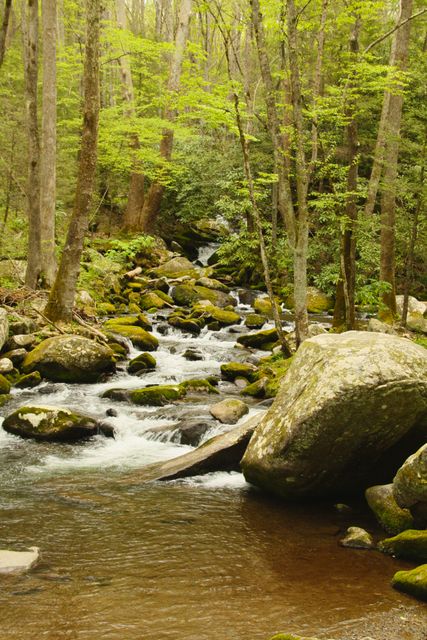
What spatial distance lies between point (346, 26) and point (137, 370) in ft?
51.2

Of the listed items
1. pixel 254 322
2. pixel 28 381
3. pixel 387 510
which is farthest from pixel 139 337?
pixel 387 510

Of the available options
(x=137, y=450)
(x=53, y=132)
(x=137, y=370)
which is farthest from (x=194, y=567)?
(x=53, y=132)

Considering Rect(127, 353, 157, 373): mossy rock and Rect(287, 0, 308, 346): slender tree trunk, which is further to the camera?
Rect(127, 353, 157, 373): mossy rock

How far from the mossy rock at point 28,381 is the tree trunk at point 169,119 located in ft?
40.2

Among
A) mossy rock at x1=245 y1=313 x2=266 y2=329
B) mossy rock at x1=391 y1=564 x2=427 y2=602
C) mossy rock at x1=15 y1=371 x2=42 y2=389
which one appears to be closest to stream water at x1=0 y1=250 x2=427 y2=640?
mossy rock at x1=391 y1=564 x2=427 y2=602

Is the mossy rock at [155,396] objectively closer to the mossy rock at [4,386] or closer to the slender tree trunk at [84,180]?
the mossy rock at [4,386]

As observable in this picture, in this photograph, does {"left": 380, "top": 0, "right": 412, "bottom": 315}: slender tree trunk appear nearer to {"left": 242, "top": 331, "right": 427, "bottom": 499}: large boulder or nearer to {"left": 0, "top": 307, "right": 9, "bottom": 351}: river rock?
{"left": 242, "top": 331, "right": 427, "bottom": 499}: large boulder

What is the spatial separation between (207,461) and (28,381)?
4680 mm

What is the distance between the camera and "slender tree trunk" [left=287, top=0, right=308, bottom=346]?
920cm

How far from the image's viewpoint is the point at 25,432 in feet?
24.8

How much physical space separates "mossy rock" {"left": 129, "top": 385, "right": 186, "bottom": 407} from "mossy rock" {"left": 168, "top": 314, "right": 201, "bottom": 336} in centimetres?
481

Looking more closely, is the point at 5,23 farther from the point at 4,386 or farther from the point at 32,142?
the point at 4,386

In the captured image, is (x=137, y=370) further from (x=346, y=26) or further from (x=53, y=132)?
(x=346, y=26)

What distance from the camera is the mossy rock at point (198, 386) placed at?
32.3 feet
